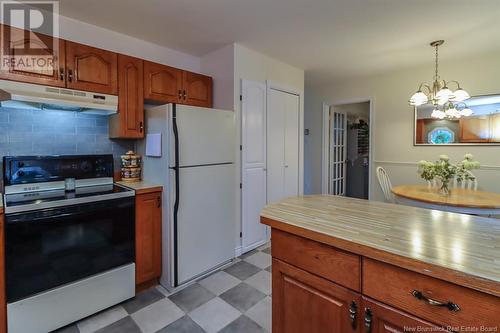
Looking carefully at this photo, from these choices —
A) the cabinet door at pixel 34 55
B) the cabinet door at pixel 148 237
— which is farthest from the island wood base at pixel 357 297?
the cabinet door at pixel 34 55

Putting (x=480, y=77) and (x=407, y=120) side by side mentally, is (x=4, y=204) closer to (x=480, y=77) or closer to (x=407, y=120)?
(x=407, y=120)

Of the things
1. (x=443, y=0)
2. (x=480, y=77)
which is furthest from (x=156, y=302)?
(x=480, y=77)

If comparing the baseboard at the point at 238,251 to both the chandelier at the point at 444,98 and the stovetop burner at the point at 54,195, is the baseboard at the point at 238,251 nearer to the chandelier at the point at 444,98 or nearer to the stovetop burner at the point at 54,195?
the stovetop burner at the point at 54,195

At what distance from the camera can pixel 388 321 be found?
0.88 meters

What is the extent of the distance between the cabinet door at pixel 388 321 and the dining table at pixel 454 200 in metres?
1.90

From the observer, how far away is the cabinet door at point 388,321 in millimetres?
811

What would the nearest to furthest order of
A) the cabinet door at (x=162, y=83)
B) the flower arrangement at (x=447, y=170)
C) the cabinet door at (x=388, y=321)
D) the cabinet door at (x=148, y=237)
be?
the cabinet door at (x=388, y=321), the cabinet door at (x=148, y=237), the cabinet door at (x=162, y=83), the flower arrangement at (x=447, y=170)

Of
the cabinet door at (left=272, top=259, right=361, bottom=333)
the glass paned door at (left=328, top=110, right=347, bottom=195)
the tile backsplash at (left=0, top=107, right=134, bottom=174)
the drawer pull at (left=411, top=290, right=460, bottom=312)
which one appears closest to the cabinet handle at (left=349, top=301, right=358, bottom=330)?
the cabinet door at (left=272, top=259, right=361, bottom=333)

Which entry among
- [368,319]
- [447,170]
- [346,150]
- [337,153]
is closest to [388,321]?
[368,319]

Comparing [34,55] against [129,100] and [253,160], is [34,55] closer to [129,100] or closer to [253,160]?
[129,100]

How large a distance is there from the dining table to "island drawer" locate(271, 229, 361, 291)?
6.23 ft

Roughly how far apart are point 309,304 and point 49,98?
7.35ft

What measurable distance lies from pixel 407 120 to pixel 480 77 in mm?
942

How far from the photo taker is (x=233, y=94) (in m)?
2.81
